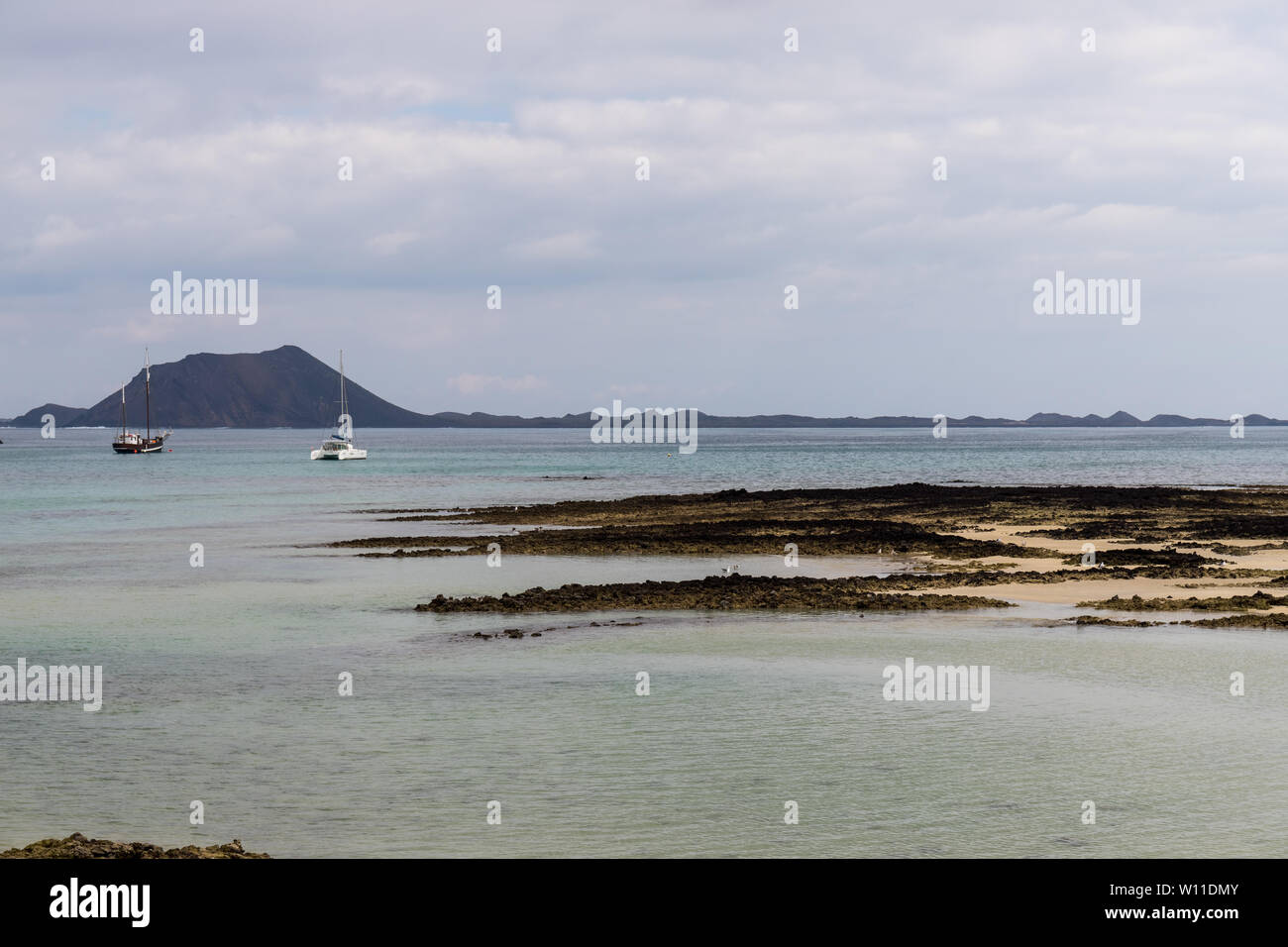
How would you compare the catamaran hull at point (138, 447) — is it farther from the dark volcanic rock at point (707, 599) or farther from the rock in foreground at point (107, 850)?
the rock in foreground at point (107, 850)

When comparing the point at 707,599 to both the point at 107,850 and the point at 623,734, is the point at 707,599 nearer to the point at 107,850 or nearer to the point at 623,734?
the point at 623,734

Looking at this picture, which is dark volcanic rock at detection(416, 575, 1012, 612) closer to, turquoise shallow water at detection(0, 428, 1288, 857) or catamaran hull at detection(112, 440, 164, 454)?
turquoise shallow water at detection(0, 428, 1288, 857)

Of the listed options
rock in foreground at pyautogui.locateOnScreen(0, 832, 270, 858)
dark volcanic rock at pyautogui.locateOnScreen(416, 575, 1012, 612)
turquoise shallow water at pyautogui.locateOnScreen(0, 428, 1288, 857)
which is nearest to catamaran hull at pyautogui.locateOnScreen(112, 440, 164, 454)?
turquoise shallow water at pyautogui.locateOnScreen(0, 428, 1288, 857)

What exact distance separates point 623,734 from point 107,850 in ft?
20.6

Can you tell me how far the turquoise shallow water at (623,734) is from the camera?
35.8 ft

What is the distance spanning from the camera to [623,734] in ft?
47.2

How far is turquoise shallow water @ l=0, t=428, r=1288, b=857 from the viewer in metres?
10.9

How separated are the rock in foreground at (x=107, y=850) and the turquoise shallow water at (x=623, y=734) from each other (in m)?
0.67

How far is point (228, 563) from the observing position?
115ft

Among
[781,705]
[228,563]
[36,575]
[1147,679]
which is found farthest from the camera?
[228,563]

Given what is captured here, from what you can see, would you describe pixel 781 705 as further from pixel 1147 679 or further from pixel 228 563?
pixel 228 563
